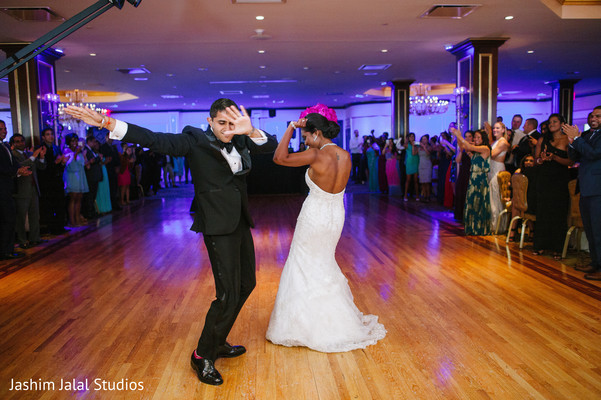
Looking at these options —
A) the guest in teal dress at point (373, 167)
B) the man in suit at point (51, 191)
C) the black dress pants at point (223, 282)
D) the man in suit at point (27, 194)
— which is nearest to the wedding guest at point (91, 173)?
the man in suit at point (51, 191)

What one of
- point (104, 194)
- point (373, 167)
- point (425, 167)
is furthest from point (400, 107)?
point (104, 194)

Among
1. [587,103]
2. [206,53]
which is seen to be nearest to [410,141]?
[206,53]

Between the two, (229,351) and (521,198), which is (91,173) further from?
(521,198)

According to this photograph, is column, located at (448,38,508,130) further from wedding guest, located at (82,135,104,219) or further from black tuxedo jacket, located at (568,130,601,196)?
wedding guest, located at (82,135,104,219)

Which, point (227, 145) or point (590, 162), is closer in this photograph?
point (227, 145)

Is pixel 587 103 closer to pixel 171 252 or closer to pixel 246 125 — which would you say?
pixel 171 252

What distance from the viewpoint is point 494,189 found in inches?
A: 290

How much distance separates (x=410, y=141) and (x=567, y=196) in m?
6.89

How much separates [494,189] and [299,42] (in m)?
4.51

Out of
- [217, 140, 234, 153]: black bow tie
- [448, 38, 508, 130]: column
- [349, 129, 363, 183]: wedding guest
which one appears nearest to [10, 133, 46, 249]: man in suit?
[217, 140, 234, 153]: black bow tie

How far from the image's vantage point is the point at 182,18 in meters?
7.42

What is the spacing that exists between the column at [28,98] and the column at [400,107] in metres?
9.61

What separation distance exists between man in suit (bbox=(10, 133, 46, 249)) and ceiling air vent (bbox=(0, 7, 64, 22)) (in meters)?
1.65

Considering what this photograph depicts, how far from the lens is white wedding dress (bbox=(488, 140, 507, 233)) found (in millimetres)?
7379
